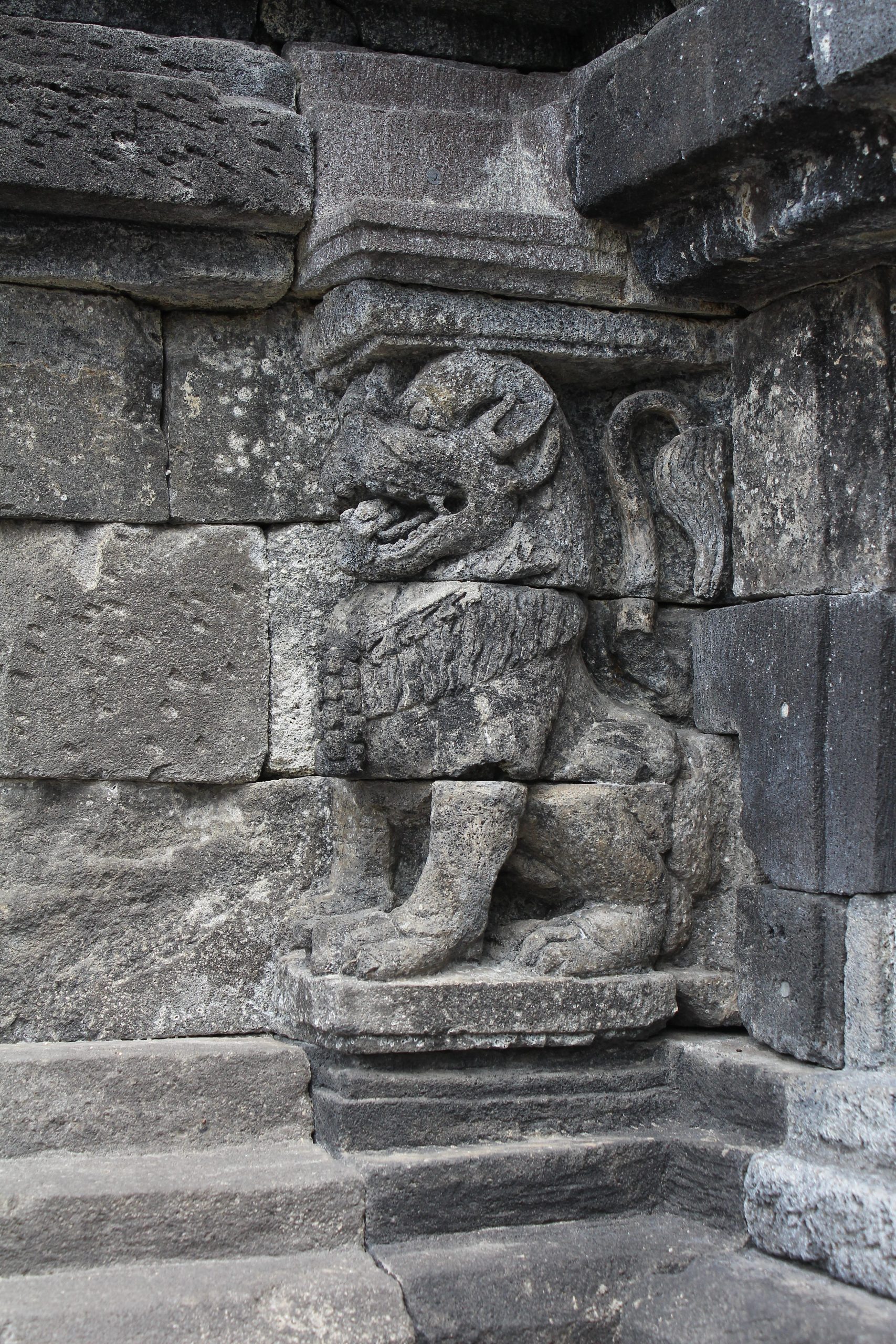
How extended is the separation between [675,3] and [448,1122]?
2.95 m

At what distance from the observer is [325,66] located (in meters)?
3.57

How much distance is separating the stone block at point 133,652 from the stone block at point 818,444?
135 centimetres

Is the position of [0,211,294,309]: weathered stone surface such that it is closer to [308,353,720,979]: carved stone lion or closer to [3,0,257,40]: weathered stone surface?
[308,353,720,979]: carved stone lion

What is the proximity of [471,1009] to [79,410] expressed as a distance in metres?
1.85

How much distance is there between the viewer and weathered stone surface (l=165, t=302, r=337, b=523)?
367 centimetres

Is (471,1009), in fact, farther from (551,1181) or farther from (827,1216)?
(827,1216)

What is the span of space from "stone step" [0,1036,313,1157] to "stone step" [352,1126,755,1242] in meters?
0.32

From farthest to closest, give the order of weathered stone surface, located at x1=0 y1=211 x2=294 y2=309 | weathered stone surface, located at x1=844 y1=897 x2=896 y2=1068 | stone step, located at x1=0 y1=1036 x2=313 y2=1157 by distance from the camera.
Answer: weathered stone surface, located at x1=0 y1=211 x2=294 y2=309
stone step, located at x1=0 y1=1036 x2=313 y2=1157
weathered stone surface, located at x1=844 y1=897 x2=896 y2=1068

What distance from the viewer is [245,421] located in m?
3.72

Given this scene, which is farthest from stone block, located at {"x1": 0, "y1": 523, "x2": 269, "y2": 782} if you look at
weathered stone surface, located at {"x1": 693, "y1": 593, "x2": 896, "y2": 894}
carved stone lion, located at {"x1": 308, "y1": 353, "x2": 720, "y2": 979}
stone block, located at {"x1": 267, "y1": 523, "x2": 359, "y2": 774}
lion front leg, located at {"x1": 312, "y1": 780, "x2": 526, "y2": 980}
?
weathered stone surface, located at {"x1": 693, "y1": 593, "x2": 896, "y2": 894}

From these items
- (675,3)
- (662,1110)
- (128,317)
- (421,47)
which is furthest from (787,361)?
(662,1110)

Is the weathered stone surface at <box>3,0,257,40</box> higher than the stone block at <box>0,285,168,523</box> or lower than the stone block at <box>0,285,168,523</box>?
higher

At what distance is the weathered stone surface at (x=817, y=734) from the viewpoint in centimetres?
319

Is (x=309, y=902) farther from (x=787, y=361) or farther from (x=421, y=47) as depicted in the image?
(x=421, y=47)
